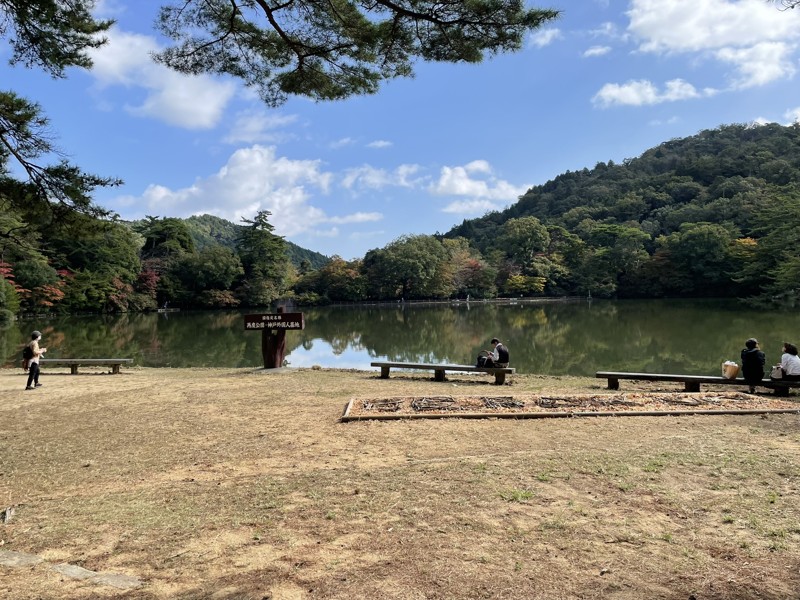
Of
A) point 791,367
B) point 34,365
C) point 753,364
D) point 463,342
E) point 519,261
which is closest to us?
point 791,367

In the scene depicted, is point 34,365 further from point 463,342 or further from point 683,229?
point 683,229

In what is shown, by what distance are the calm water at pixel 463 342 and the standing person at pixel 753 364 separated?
3.25 m

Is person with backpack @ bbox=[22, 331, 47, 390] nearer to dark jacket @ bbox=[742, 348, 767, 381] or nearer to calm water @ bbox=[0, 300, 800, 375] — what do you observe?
calm water @ bbox=[0, 300, 800, 375]

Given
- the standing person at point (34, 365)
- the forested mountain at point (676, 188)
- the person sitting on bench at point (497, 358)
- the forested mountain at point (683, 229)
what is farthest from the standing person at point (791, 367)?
the forested mountain at point (676, 188)

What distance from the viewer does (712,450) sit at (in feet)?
13.1

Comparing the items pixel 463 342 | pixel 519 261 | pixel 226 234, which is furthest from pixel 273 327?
pixel 226 234

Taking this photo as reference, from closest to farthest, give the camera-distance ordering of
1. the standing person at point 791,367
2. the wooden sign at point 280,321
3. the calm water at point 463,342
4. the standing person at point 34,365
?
the standing person at point 791,367 → the standing person at point 34,365 → the wooden sign at point 280,321 → the calm water at point 463,342

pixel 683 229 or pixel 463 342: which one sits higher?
pixel 683 229

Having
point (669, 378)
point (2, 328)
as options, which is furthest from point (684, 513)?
point (2, 328)

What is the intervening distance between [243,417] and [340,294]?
38066mm

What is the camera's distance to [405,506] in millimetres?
3012

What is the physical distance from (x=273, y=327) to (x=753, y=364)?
7.95 metres

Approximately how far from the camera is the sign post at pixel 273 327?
9.89 metres

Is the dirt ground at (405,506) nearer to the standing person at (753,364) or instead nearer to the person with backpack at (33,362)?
the standing person at (753,364)
